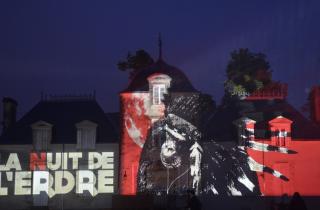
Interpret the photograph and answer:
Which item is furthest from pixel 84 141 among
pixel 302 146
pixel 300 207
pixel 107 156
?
pixel 300 207

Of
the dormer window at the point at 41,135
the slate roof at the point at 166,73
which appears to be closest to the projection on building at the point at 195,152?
the slate roof at the point at 166,73

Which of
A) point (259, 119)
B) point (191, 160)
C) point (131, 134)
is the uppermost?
point (259, 119)

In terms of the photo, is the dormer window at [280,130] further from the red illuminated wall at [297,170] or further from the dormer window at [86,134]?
the dormer window at [86,134]

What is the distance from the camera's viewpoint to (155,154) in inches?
1294

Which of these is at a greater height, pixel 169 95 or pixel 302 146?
pixel 169 95

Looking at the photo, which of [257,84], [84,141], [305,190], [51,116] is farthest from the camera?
[257,84]

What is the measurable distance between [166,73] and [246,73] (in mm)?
9752

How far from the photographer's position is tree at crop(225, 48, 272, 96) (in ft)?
130

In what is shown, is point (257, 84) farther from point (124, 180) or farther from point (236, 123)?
point (124, 180)

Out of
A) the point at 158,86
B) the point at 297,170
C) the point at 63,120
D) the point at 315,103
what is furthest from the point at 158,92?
the point at 315,103

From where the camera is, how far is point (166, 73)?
33812 millimetres

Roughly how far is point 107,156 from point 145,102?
13.8 feet

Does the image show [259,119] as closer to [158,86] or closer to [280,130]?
[280,130]

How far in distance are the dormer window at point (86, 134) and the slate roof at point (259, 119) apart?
285 inches
